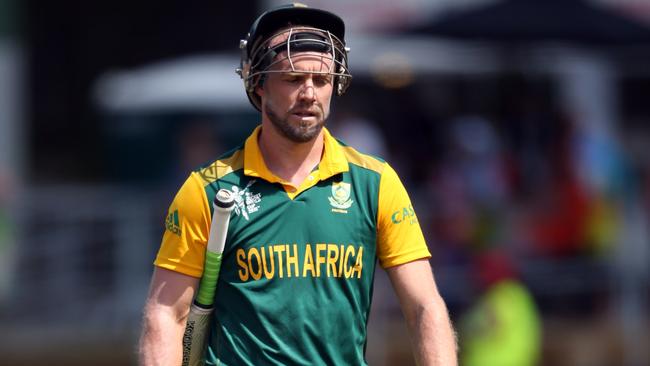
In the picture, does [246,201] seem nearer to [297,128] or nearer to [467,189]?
[297,128]

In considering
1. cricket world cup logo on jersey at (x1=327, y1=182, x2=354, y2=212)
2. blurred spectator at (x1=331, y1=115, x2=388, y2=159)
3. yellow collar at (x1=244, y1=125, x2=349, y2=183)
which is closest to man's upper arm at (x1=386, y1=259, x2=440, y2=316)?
cricket world cup logo on jersey at (x1=327, y1=182, x2=354, y2=212)

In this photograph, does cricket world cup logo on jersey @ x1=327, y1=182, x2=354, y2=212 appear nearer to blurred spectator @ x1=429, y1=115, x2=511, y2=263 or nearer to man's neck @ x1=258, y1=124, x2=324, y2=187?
man's neck @ x1=258, y1=124, x2=324, y2=187

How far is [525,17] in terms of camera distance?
1166cm

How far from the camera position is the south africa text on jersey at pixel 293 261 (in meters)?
4.77

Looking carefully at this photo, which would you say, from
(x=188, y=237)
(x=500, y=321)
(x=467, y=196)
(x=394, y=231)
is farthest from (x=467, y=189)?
(x=188, y=237)

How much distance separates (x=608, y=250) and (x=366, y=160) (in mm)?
7102

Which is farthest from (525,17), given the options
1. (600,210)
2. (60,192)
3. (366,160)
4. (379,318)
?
(366,160)

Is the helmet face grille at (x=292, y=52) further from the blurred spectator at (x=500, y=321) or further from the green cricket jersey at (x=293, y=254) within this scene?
the blurred spectator at (x=500, y=321)

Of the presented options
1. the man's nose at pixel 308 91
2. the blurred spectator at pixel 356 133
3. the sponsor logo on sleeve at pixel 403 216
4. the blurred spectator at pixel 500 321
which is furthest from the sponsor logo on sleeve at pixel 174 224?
the blurred spectator at pixel 356 133

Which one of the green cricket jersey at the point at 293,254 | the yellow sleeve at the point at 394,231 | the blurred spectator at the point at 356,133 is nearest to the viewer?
the green cricket jersey at the point at 293,254

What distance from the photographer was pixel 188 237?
4.77 metres

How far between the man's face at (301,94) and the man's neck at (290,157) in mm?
88

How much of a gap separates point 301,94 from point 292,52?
15cm

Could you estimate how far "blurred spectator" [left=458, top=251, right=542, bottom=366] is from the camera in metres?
10.0
